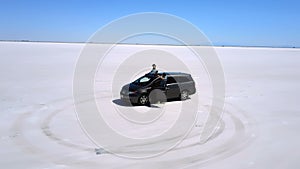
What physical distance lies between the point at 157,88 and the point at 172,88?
0.85 metres

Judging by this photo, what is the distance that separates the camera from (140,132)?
770cm

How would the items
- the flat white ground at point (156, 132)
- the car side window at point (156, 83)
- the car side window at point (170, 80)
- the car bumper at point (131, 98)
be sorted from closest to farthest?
the flat white ground at point (156, 132) → the car bumper at point (131, 98) → the car side window at point (156, 83) → the car side window at point (170, 80)

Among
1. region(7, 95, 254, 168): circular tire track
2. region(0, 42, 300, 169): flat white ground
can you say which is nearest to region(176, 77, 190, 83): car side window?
region(0, 42, 300, 169): flat white ground

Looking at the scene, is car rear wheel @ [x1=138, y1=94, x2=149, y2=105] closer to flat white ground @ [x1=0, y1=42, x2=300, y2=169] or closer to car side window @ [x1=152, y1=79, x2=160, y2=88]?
flat white ground @ [x1=0, y1=42, x2=300, y2=169]

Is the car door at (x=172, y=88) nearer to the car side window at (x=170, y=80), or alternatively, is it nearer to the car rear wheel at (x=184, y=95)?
the car side window at (x=170, y=80)

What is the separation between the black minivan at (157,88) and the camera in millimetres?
10633

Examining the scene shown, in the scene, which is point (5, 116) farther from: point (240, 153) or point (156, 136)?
point (240, 153)

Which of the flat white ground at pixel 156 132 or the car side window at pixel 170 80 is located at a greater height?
the car side window at pixel 170 80

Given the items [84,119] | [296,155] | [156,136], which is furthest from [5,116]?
[296,155]

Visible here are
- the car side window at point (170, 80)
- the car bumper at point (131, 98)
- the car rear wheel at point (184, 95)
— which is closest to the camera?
the car bumper at point (131, 98)

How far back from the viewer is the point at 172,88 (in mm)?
11422

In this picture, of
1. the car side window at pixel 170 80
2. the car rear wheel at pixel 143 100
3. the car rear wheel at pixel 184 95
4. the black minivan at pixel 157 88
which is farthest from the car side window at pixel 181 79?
the car rear wheel at pixel 143 100

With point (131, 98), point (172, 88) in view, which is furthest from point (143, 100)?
point (172, 88)

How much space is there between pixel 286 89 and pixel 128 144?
41.6 feet
